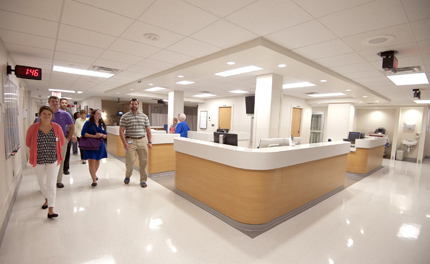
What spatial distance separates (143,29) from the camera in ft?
9.26

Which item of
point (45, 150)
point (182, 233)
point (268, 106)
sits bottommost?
point (182, 233)

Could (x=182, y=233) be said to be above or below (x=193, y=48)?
below

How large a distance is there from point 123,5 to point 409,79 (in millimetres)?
6256

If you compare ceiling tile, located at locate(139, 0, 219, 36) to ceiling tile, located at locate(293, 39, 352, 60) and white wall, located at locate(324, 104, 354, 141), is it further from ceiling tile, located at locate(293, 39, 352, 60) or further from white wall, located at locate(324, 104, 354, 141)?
white wall, located at locate(324, 104, 354, 141)

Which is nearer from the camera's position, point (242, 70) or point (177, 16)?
point (177, 16)

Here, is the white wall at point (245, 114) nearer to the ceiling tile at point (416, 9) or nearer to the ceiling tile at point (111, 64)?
the ceiling tile at point (111, 64)

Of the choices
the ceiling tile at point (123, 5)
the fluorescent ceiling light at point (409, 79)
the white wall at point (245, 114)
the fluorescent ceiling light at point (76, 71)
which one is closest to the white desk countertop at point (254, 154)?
the ceiling tile at point (123, 5)

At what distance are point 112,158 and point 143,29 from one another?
524 centimetres

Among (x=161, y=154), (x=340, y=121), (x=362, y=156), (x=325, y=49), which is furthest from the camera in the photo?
(x=340, y=121)

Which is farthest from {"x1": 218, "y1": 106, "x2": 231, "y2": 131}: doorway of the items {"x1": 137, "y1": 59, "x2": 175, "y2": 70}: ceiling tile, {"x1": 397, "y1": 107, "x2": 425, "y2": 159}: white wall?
{"x1": 397, "y1": 107, "x2": 425, "y2": 159}: white wall

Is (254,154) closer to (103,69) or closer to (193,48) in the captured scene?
(193,48)

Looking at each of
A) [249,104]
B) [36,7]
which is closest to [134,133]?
[36,7]

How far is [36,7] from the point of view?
7.43 ft

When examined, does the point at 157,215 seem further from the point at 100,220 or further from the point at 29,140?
the point at 29,140
